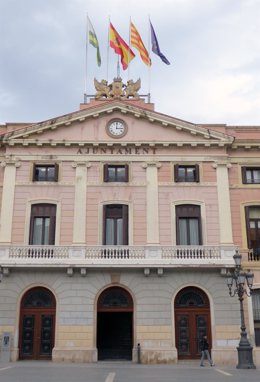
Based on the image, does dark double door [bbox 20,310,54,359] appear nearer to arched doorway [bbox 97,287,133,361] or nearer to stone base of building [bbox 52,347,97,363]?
stone base of building [bbox 52,347,97,363]

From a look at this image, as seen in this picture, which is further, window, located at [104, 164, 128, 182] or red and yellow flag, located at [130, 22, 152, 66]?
red and yellow flag, located at [130, 22, 152, 66]

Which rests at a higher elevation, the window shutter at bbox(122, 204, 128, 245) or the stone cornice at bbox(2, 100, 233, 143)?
the stone cornice at bbox(2, 100, 233, 143)

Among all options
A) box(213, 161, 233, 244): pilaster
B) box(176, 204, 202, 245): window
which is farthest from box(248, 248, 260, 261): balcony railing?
box(176, 204, 202, 245): window

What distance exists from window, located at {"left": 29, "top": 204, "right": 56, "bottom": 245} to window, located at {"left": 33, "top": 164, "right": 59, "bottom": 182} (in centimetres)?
164

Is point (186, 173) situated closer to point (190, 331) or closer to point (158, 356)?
point (190, 331)

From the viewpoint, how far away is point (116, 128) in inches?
1083

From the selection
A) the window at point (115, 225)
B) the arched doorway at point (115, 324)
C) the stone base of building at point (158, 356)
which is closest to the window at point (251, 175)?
the window at point (115, 225)

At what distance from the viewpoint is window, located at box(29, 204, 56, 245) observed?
83.8ft

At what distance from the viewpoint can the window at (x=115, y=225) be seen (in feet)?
83.9

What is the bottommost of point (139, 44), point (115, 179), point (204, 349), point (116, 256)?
point (204, 349)

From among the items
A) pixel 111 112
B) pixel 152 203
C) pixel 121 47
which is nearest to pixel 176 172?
pixel 152 203

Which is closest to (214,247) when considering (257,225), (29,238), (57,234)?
(257,225)

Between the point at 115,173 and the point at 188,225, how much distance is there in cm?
531

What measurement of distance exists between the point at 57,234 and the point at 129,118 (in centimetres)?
832
